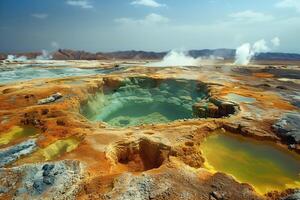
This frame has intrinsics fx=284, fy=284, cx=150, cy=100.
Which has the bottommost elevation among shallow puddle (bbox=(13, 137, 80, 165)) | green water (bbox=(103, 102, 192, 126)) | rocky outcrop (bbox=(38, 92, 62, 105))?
green water (bbox=(103, 102, 192, 126))

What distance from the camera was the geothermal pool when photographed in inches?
1002

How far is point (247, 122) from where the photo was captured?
17.6m

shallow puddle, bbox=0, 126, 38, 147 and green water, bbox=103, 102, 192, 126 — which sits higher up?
shallow puddle, bbox=0, 126, 38, 147

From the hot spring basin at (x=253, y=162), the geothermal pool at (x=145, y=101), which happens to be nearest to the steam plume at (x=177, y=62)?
the geothermal pool at (x=145, y=101)

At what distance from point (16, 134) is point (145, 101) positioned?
1439 cm

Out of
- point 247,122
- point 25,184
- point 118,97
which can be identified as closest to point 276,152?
point 247,122

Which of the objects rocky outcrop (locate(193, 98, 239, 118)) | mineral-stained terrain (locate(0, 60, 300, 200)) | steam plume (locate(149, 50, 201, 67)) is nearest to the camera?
mineral-stained terrain (locate(0, 60, 300, 200))

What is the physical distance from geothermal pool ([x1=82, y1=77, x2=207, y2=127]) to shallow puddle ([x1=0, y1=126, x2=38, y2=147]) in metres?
7.18

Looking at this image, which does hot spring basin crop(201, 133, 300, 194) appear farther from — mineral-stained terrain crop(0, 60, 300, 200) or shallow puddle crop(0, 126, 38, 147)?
shallow puddle crop(0, 126, 38, 147)

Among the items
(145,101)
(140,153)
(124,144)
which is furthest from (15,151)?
(145,101)

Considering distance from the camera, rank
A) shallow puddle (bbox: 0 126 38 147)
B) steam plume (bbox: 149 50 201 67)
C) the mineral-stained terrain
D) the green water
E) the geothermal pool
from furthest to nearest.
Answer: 1. steam plume (bbox: 149 50 201 67)
2. the geothermal pool
3. the green water
4. shallow puddle (bbox: 0 126 38 147)
5. the mineral-stained terrain

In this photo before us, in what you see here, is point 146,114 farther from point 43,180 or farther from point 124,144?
point 43,180

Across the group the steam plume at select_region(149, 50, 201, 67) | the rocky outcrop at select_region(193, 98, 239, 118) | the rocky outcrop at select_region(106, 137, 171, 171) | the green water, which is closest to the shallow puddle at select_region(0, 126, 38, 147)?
the rocky outcrop at select_region(106, 137, 171, 171)

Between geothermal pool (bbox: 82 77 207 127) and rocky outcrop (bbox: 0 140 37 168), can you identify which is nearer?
rocky outcrop (bbox: 0 140 37 168)
